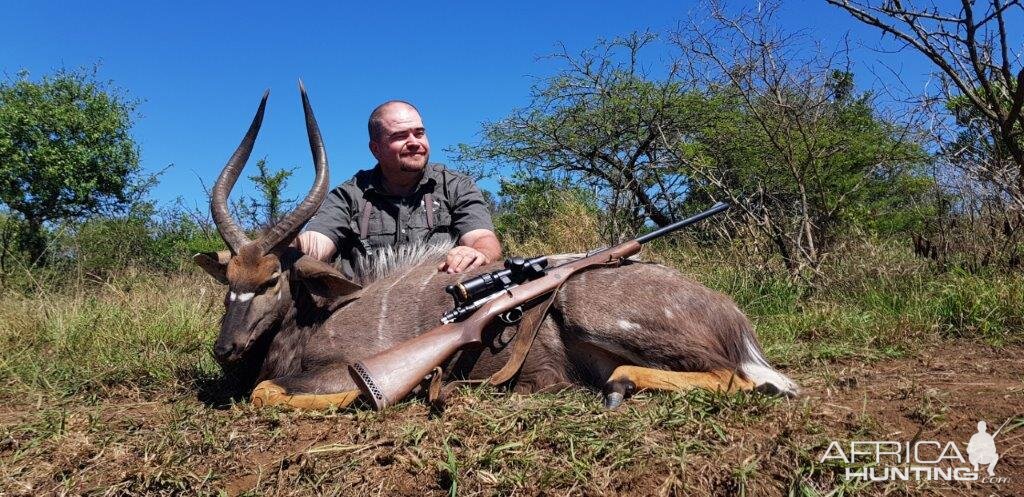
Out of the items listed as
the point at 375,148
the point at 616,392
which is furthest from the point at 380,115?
the point at 616,392

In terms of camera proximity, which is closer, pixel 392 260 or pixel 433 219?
pixel 392 260

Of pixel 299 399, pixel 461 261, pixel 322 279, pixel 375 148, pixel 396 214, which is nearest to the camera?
pixel 299 399

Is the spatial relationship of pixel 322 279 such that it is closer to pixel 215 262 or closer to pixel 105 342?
pixel 215 262


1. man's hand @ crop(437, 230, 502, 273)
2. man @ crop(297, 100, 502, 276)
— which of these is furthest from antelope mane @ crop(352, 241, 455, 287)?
man @ crop(297, 100, 502, 276)

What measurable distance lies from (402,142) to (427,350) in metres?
2.12

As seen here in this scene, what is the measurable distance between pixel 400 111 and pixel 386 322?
1859 mm

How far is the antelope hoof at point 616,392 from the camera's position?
103 inches

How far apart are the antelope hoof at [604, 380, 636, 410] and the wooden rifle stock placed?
611 mm

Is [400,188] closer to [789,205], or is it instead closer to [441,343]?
[441,343]

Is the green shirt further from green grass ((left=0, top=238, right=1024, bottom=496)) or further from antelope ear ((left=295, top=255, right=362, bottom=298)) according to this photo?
green grass ((left=0, top=238, right=1024, bottom=496))

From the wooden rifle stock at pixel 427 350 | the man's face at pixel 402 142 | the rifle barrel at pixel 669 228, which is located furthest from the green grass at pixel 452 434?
the man's face at pixel 402 142

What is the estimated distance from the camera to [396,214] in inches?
177

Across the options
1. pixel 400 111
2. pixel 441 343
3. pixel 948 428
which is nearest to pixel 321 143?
pixel 400 111

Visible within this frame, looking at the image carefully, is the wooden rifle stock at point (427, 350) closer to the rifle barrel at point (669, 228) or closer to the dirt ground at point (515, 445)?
the dirt ground at point (515, 445)
